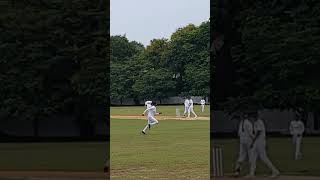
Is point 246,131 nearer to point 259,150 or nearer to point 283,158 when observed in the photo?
point 259,150

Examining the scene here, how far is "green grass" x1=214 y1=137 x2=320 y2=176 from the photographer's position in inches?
548

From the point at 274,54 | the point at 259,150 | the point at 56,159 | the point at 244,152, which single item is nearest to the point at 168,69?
the point at 274,54

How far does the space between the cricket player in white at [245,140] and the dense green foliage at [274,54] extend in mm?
984

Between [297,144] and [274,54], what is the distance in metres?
2.15

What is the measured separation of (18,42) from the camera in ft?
48.8

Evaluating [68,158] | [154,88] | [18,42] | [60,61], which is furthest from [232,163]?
[154,88]

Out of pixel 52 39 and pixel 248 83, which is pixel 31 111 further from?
pixel 248 83

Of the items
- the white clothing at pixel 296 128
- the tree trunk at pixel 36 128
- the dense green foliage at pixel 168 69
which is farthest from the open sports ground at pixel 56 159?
the dense green foliage at pixel 168 69

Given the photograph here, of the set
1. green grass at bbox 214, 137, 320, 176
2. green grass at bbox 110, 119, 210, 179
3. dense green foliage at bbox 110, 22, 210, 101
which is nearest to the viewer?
green grass at bbox 214, 137, 320, 176

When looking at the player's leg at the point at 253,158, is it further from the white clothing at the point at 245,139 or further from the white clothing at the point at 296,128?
the white clothing at the point at 296,128

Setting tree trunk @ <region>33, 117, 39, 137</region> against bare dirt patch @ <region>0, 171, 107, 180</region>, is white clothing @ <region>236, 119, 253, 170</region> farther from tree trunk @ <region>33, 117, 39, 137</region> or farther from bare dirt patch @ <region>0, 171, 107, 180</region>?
tree trunk @ <region>33, 117, 39, 137</region>

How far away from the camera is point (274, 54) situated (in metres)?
14.4

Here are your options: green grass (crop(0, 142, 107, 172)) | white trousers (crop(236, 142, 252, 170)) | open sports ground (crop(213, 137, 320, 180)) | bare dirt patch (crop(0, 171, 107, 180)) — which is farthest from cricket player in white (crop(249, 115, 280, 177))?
green grass (crop(0, 142, 107, 172))

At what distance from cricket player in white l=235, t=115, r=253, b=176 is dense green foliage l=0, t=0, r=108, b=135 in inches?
137
